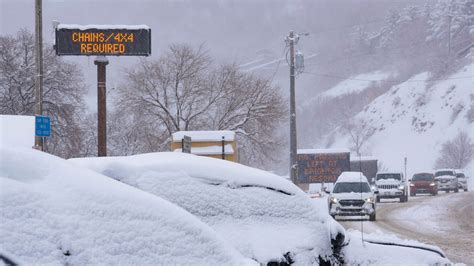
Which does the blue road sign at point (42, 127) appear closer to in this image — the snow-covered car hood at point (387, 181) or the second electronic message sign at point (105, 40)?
the second electronic message sign at point (105, 40)

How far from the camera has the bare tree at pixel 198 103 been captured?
46.2m

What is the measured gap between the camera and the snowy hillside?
4722 inches

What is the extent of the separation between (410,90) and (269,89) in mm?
104548

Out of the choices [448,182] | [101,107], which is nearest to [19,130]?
[101,107]

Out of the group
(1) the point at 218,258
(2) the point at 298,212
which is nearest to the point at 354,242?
(2) the point at 298,212

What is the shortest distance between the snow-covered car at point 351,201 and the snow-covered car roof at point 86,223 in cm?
1897

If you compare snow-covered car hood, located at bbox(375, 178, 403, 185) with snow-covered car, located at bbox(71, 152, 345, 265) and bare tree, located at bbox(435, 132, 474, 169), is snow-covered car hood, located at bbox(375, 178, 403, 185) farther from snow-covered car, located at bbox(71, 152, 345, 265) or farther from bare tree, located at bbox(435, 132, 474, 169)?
bare tree, located at bbox(435, 132, 474, 169)

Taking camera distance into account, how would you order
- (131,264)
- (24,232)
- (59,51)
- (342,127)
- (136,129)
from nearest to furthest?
(24,232), (131,264), (59,51), (136,129), (342,127)

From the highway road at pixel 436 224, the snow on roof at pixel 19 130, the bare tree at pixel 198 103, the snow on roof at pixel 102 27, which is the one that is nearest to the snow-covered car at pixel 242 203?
the highway road at pixel 436 224

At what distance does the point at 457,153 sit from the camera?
10294cm

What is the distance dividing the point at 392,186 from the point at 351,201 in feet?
48.1

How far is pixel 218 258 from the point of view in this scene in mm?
4734

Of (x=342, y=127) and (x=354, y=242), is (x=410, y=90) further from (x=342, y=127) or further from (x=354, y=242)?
(x=354, y=242)

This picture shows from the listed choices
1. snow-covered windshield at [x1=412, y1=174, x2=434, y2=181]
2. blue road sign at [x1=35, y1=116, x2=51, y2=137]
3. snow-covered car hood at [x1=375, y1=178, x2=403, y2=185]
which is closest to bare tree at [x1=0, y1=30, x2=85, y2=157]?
snow-covered car hood at [x1=375, y1=178, x2=403, y2=185]
